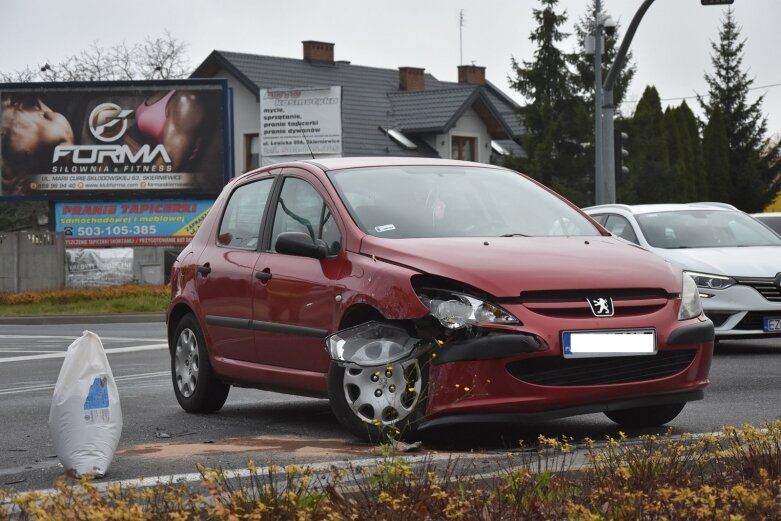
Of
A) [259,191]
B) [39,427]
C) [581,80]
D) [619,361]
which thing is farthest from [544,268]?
[581,80]

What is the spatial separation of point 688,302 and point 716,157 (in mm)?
63766

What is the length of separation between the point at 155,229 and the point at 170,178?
155 cm

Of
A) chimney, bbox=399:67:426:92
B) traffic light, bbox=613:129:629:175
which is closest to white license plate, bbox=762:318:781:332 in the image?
traffic light, bbox=613:129:629:175

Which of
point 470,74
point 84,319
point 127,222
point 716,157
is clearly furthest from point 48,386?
point 470,74

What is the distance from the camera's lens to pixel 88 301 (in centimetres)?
3269

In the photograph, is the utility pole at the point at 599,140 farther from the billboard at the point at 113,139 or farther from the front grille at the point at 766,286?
the front grille at the point at 766,286

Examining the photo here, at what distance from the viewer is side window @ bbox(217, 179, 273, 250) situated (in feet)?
31.2

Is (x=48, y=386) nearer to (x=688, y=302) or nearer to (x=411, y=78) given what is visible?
(x=688, y=302)

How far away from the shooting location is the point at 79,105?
127ft

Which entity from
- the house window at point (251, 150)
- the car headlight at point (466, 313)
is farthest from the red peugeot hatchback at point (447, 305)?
the house window at point (251, 150)

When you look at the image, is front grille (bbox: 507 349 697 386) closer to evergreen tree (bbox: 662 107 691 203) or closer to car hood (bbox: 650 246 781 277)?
car hood (bbox: 650 246 781 277)

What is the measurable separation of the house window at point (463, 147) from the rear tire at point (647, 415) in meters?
48.3

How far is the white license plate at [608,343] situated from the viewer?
7.24 meters

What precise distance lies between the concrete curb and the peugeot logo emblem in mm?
21435
